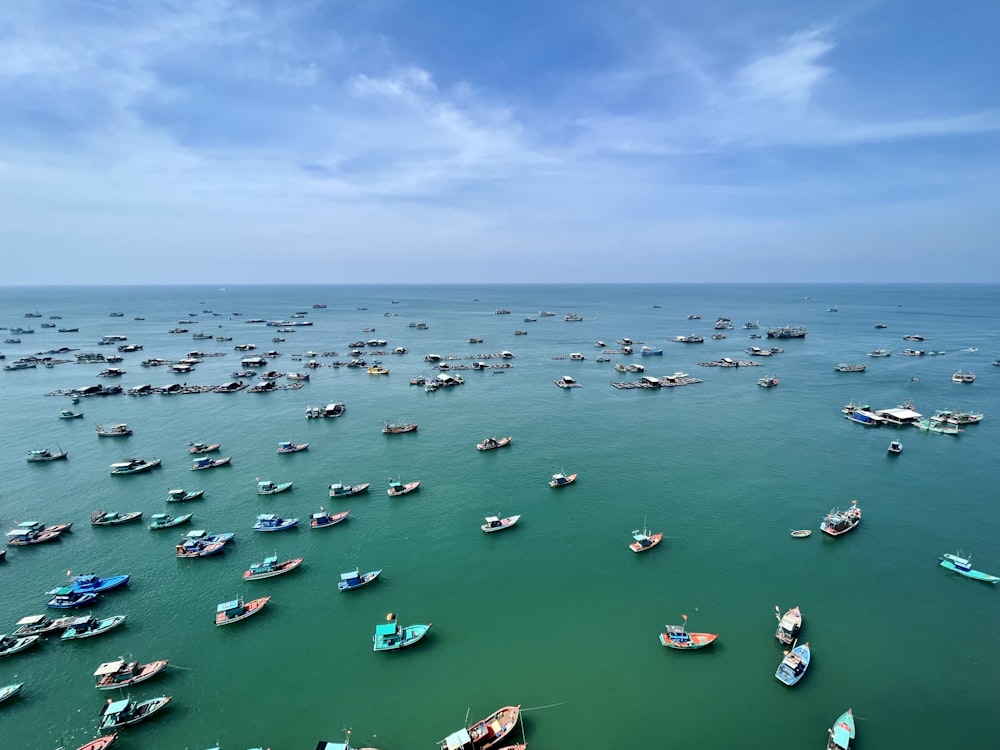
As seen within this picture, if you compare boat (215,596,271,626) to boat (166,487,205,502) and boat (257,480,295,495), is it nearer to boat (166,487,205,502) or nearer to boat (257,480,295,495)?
boat (257,480,295,495)

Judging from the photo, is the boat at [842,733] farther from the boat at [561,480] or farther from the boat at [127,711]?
the boat at [127,711]

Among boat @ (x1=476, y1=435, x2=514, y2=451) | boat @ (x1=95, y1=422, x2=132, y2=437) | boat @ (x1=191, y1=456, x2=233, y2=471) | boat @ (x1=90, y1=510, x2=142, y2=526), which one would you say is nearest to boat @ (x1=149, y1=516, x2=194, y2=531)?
boat @ (x1=90, y1=510, x2=142, y2=526)

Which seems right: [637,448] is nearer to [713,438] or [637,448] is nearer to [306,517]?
[713,438]

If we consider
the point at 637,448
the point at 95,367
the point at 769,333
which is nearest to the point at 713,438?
the point at 637,448

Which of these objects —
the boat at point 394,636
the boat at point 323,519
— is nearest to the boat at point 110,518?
the boat at point 323,519

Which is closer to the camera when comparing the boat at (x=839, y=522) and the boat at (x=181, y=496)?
the boat at (x=839, y=522)

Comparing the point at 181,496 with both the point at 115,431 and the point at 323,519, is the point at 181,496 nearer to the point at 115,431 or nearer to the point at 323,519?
the point at 323,519
